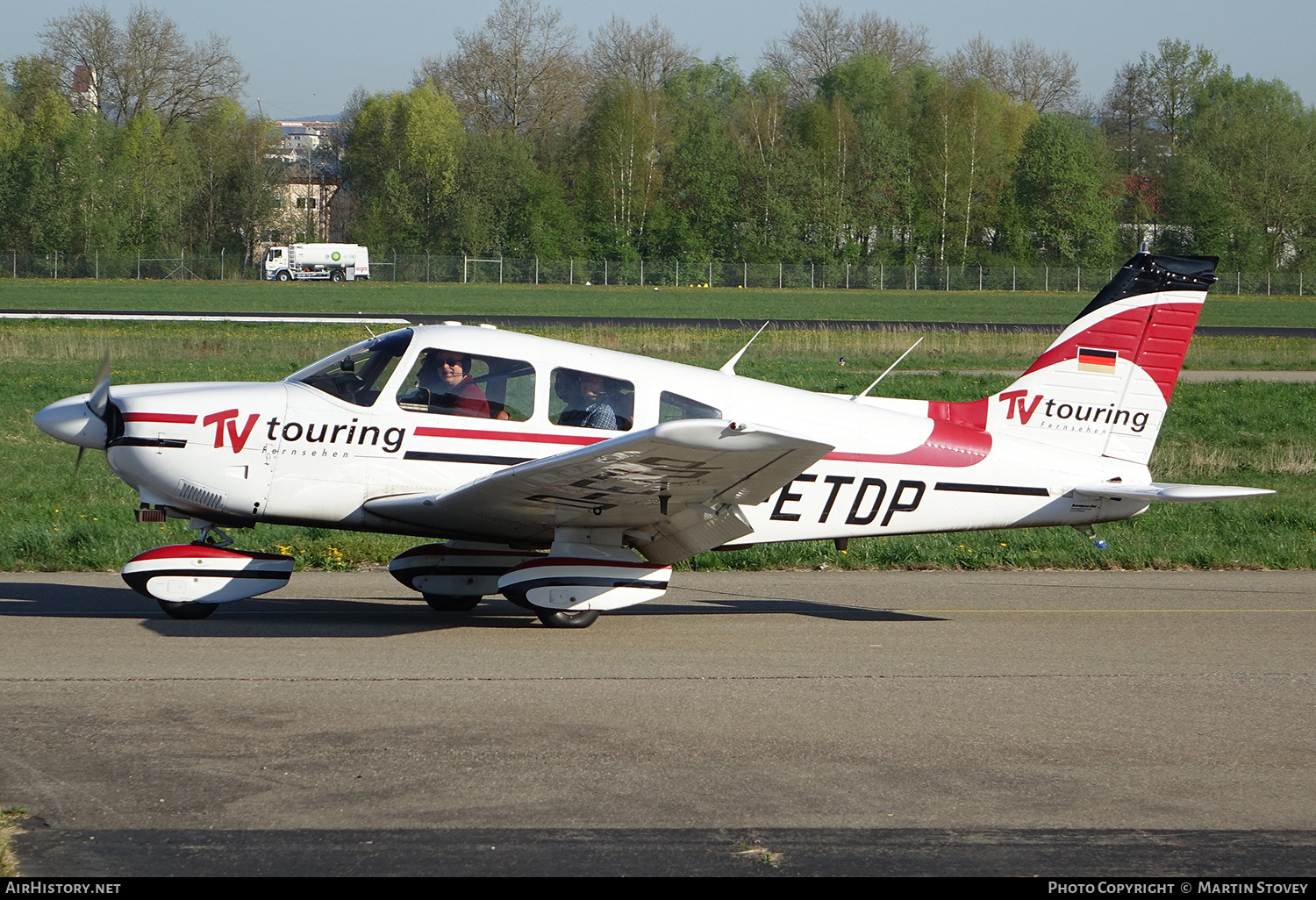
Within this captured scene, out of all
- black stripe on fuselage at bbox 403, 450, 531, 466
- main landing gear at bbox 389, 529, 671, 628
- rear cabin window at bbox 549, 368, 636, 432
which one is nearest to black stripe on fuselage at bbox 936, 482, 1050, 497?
main landing gear at bbox 389, 529, 671, 628

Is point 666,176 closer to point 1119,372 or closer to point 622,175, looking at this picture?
point 622,175

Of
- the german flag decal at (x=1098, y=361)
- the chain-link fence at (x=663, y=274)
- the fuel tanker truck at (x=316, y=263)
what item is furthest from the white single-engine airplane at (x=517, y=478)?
the fuel tanker truck at (x=316, y=263)

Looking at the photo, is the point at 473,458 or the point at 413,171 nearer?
the point at 473,458

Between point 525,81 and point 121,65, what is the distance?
30.1 m

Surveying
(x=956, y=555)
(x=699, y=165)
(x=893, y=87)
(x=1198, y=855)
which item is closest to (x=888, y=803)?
(x=1198, y=855)

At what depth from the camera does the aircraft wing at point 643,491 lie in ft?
21.6

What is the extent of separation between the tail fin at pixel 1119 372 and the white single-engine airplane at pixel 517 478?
18 cm

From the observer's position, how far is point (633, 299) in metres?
68.1

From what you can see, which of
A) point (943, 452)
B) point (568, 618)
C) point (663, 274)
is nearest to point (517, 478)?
point (568, 618)

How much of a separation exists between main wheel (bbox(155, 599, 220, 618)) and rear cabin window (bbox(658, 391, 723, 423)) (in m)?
3.15

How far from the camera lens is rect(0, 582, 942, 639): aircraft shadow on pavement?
8.05 meters

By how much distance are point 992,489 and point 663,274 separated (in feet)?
244

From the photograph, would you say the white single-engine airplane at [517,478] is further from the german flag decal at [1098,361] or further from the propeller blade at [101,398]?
the german flag decal at [1098,361]

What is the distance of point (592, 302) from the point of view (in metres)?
65.5
